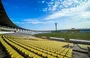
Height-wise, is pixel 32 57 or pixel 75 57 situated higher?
pixel 32 57

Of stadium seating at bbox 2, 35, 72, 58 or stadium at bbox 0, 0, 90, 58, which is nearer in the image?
stadium seating at bbox 2, 35, 72, 58

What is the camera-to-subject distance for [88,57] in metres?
11.2

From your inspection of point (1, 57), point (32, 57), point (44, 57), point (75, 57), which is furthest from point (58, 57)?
point (1, 57)

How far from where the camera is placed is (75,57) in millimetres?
10945

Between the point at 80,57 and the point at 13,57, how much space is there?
709 cm

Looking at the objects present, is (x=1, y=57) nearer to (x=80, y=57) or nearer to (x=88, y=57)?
(x=80, y=57)

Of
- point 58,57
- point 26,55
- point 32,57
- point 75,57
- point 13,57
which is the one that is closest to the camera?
point 13,57

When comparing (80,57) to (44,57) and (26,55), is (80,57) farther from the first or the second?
(26,55)

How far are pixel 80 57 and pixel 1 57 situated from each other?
7098 millimetres

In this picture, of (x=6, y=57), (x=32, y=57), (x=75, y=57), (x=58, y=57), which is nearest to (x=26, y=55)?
(x=32, y=57)

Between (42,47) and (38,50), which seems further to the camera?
(42,47)

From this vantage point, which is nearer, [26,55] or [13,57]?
[13,57]

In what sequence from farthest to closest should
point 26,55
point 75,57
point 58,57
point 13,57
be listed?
point 75,57 → point 58,57 → point 26,55 → point 13,57

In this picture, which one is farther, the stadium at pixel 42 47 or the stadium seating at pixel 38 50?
the stadium at pixel 42 47
